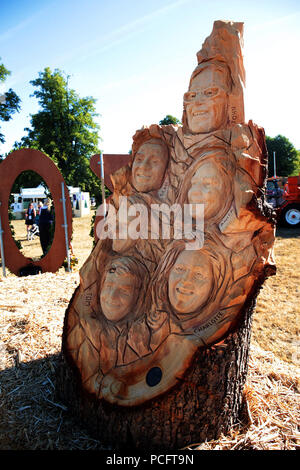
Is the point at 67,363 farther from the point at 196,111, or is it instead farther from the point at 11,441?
the point at 196,111

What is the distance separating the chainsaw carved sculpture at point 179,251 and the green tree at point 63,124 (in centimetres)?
1225

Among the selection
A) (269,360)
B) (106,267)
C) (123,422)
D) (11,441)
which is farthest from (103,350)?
(269,360)

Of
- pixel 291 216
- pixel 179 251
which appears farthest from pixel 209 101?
pixel 291 216

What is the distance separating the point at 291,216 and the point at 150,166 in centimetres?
898

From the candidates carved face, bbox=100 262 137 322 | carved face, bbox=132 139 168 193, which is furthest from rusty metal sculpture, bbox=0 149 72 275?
carved face, bbox=100 262 137 322

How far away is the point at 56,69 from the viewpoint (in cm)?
1744

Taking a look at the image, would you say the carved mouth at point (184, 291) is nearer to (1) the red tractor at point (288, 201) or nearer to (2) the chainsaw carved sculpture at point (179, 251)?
(2) the chainsaw carved sculpture at point (179, 251)

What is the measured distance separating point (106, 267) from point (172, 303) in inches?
22.5

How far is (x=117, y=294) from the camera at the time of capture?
203cm

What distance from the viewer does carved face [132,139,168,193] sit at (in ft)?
7.87

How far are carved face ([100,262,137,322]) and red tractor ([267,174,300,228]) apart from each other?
8.68 m

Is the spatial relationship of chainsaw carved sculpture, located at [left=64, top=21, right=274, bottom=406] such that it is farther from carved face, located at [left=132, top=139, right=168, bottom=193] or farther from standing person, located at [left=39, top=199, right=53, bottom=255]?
standing person, located at [left=39, top=199, right=53, bottom=255]

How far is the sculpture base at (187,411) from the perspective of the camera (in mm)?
1696

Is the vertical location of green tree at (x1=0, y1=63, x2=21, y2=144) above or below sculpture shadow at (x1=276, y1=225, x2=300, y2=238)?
above
